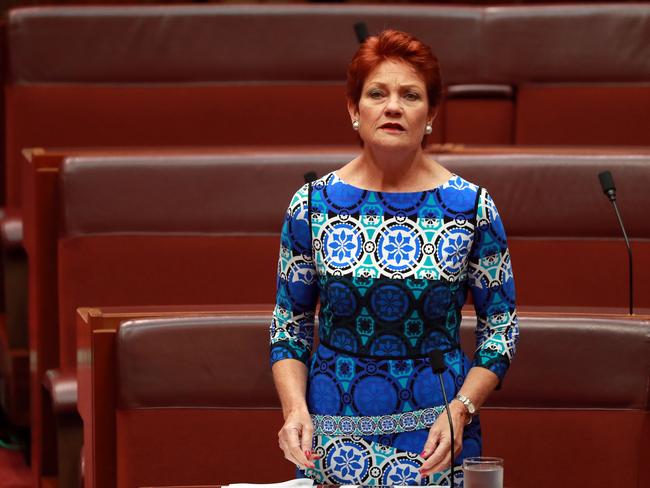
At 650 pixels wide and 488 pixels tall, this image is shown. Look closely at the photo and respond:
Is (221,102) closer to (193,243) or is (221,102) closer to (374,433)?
(193,243)

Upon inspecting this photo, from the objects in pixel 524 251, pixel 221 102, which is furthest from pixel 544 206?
pixel 221 102

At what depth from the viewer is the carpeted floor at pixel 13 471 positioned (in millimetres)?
961

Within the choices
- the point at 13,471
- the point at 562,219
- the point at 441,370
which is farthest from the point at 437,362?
the point at 13,471

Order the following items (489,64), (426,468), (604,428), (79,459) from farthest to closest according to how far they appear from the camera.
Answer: (489,64) < (79,459) < (604,428) < (426,468)

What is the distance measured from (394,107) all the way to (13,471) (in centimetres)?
62

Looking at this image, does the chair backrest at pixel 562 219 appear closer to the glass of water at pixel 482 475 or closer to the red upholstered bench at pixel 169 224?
the red upholstered bench at pixel 169 224

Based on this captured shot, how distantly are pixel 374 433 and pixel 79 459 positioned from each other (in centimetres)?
43

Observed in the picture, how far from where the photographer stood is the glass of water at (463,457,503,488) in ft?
1.46

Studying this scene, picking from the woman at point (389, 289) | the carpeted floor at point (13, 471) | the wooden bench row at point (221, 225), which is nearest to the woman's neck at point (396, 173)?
the woman at point (389, 289)

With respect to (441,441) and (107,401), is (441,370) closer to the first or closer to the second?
(441,441)

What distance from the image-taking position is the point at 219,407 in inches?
28.5

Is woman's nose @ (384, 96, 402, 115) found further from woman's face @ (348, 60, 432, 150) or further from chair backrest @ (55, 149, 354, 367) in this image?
chair backrest @ (55, 149, 354, 367)

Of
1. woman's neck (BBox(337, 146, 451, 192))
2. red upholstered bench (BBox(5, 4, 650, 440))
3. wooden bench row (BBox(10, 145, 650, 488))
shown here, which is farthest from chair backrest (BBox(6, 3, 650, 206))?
Answer: woman's neck (BBox(337, 146, 451, 192))

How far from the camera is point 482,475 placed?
0.44m
